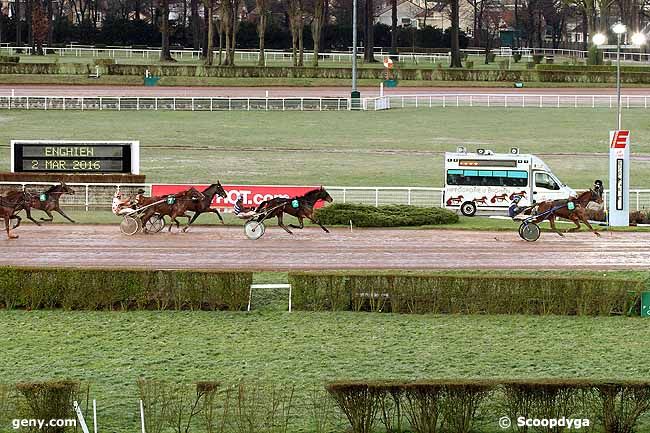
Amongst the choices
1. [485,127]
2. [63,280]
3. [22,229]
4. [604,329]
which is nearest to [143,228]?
[22,229]

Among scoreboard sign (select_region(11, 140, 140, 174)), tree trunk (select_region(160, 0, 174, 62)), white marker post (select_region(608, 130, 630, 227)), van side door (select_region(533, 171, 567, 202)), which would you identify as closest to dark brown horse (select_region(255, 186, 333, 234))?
white marker post (select_region(608, 130, 630, 227))

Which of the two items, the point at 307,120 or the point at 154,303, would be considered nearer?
the point at 154,303

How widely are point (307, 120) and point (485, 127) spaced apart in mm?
6896

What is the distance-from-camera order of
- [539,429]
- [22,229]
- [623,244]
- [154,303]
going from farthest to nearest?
[22,229] < [623,244] < [154,303] < [539,429]

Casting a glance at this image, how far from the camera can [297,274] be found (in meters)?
20.2

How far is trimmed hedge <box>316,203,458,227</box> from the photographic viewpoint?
2800 cm

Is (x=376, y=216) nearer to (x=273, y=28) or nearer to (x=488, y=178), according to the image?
(x=488, y=178)

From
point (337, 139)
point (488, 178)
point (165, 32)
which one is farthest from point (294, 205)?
point (165, 32)

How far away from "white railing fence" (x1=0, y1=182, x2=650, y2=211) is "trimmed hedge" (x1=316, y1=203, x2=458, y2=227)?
167cm

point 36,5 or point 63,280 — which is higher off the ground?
point 36,5

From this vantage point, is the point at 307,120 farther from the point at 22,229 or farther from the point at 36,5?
the point at 36,5

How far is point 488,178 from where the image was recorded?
30.7 m

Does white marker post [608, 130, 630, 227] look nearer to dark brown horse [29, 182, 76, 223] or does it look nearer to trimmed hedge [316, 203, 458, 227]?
trimmed hedge [316, 203, 458, 227]

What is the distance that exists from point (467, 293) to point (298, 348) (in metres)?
3.26
